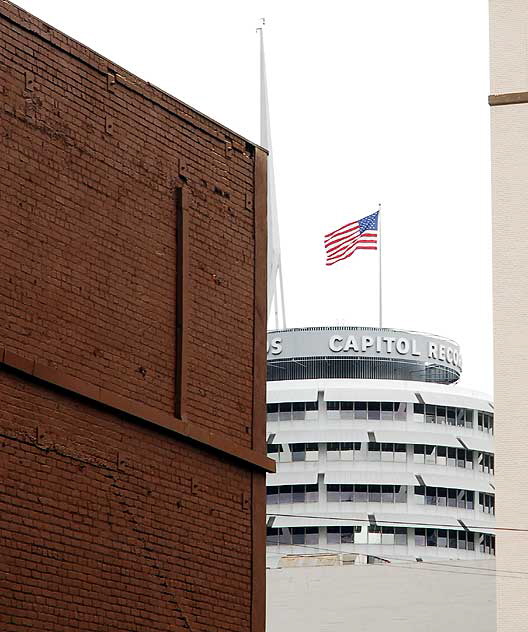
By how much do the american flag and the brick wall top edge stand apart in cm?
5842

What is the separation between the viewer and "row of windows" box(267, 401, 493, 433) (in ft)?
381

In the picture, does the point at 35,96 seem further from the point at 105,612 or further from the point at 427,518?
the point at 427,518

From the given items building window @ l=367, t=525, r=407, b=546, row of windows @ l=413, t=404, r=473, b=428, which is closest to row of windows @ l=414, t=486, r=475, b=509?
building window @ l=367, t=525, r=407, b=546

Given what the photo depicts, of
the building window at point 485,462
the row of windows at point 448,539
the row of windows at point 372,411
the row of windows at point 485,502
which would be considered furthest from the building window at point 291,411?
the row of windows at point 485,502

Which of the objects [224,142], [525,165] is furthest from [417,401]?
[224,142]

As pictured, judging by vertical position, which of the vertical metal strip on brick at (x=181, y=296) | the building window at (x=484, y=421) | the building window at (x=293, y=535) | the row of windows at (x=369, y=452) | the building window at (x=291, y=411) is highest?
the building window at (x=484, y=421)

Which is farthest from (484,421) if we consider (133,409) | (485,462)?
(133,409)

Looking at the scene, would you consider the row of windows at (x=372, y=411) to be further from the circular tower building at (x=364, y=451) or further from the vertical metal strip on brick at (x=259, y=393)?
the vertical metal strip on brick at (x=259, y=393)

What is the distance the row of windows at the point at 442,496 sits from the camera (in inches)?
4631

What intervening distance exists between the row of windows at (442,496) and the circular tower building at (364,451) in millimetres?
75

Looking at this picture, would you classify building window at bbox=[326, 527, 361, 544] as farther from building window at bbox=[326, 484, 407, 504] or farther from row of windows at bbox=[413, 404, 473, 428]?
row of windows at bbox=[413, 404, 473, 428]

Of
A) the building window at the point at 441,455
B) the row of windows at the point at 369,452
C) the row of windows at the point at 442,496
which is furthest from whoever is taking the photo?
the row of windows at the point at 442,496

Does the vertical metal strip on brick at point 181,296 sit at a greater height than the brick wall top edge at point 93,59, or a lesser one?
lesser

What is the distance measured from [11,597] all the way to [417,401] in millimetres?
100980
